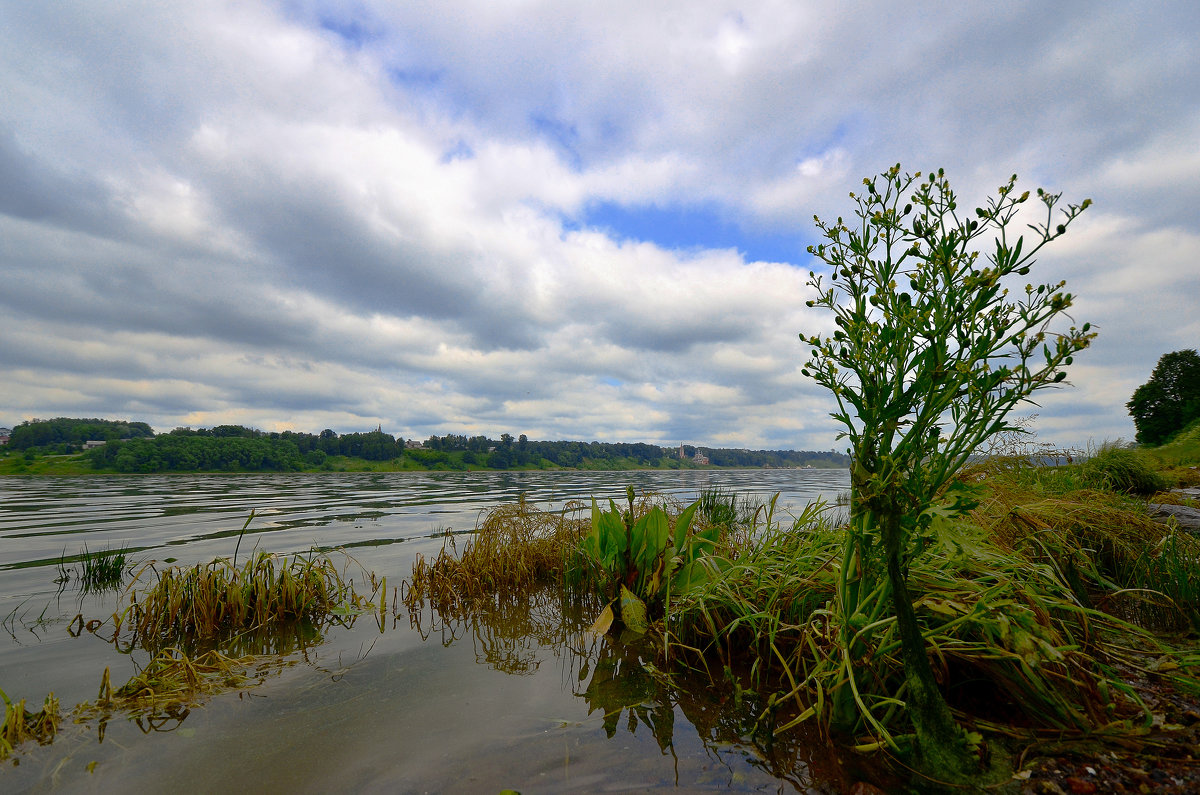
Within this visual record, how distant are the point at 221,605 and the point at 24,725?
2200 millimetres

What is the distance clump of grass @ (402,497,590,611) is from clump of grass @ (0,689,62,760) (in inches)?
120

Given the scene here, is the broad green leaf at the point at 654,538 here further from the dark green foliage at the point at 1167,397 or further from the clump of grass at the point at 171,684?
the dark green foliage at the point at 1167,397

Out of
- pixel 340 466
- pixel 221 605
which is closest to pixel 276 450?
pixel 340 466

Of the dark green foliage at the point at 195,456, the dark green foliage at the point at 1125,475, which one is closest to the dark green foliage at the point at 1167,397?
the dark green foliage at the point at 1125,475

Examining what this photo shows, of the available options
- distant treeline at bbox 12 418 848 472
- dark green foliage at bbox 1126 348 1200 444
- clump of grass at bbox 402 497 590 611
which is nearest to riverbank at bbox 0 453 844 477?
distant treeline at bbox 12 418 848 472

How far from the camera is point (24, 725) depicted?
2.79m

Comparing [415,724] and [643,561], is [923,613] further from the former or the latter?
[415,724]

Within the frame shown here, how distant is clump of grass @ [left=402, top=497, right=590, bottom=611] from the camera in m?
6.00

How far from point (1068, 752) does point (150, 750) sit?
14.7 feet

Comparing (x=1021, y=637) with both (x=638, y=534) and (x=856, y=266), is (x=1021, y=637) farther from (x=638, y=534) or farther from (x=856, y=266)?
(x=638, y=534)

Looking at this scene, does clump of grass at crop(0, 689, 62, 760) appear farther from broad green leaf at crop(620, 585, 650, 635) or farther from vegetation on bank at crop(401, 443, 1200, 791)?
broad green leaf at crop(620, 585, 650, 635)

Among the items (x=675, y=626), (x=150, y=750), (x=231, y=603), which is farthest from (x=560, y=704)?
(x=231, y=603)

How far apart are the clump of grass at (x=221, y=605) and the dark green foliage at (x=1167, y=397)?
39360 millimetres

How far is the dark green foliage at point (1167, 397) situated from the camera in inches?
1047
